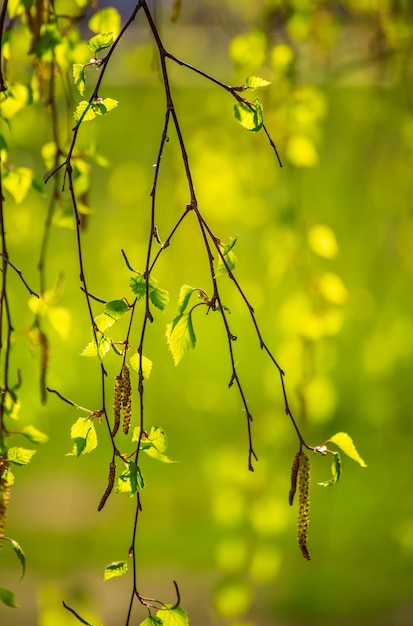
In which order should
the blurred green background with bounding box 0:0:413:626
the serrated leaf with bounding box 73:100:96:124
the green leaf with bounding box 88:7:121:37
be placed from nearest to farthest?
the serrated leaf with bounding box 73:100:96:124 < the green leaf with bounding box 88:7:121:37 < the blurred green background with bounding box 0:0:413:626

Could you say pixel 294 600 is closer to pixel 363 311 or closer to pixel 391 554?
pixel 391 554

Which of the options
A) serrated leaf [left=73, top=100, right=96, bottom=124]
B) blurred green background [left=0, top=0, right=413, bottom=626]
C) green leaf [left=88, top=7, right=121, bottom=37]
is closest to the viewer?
serrated leaf [left=73, top=100, right=96, bottom=124]

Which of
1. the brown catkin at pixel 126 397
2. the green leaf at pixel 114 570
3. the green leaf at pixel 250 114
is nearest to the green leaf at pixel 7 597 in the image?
the green leaf at pixel 114 570

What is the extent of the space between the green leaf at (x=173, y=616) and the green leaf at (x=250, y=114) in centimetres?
40

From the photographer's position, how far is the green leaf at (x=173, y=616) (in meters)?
0.68

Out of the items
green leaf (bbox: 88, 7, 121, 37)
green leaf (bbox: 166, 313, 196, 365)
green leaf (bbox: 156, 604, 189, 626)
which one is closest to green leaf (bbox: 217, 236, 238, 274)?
green leaf (bbox: 166, 313, 196, 365)

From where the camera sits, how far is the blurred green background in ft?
4.49

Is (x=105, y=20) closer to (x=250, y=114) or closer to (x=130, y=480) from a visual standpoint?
(x=250, y=114)

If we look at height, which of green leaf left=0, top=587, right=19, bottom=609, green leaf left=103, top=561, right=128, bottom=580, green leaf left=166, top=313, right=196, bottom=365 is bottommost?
green leaf left=0, top=587, right=19, bottom=609

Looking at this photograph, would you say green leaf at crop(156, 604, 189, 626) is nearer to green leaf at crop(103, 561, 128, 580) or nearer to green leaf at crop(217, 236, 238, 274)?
green leaf at crop(103, 561, 128, 580)

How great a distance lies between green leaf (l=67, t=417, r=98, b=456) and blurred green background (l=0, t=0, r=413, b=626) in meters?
0.56

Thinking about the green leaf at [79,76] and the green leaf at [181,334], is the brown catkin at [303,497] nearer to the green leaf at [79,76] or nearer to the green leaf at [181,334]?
the green leaf at [181,334]

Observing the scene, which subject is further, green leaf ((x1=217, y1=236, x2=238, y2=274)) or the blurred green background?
the blurred green background

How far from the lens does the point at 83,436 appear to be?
2.22 feet
